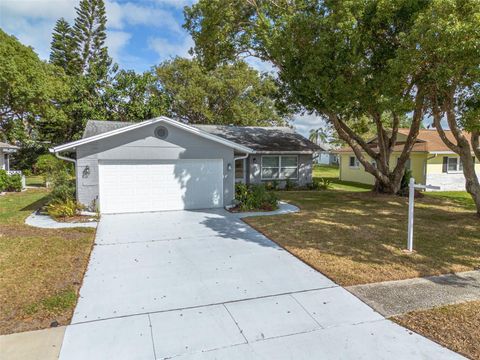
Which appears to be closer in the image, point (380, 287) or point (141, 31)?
point (380, 287)

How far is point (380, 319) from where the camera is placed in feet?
15.0

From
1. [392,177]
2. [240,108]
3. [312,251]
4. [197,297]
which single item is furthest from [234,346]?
[240,108]

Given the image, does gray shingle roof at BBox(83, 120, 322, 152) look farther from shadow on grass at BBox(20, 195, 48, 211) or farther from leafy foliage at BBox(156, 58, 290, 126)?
leafy foliage at BBox(156, 58, 290, 126)

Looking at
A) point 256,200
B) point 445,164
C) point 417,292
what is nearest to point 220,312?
point 417,292

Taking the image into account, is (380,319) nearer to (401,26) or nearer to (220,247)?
(220,247)

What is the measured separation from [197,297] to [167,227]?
4871 millimetres

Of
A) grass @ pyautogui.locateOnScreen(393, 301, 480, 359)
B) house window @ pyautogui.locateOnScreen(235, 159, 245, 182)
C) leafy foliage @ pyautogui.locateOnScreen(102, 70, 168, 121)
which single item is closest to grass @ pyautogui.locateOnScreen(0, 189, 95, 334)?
grass @ pyautogui.locateOnScreen(393, 301, 480, 359)

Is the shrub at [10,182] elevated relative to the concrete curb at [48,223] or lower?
elevated

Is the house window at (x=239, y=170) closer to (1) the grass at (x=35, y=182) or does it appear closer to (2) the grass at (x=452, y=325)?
(1) the grass at (x=35, y=182)

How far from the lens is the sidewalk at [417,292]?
16.2 feet

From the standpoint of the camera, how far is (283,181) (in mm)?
19688

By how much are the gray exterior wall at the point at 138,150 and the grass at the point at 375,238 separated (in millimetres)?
3589

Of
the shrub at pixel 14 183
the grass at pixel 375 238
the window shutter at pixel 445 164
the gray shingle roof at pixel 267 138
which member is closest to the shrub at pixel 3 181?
the shrub at pixel 14 183

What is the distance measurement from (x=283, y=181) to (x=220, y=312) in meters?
15.3
